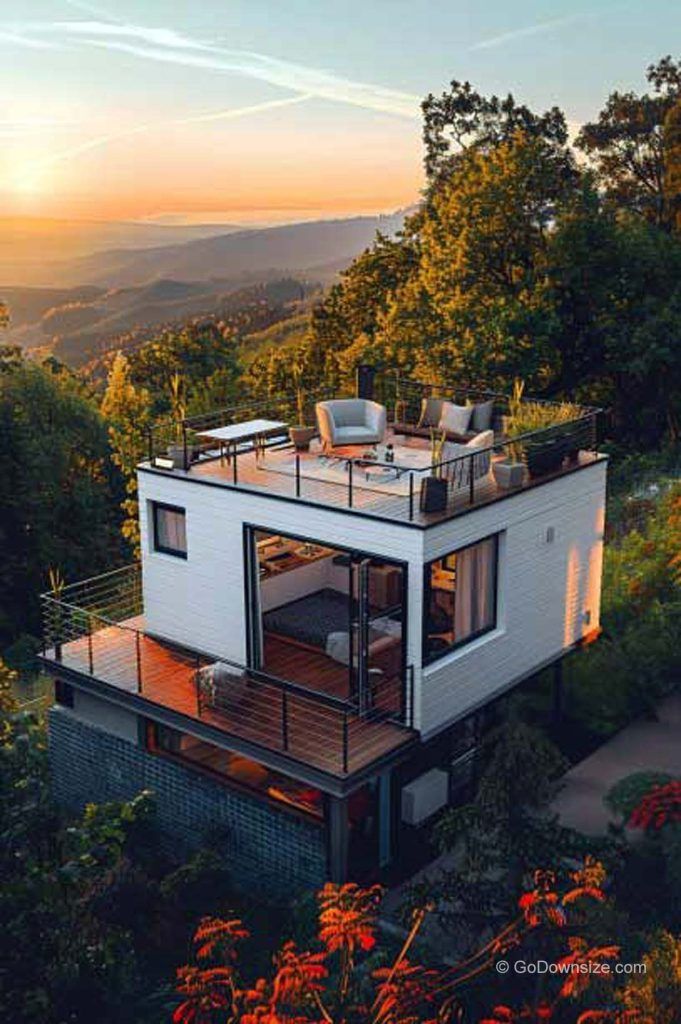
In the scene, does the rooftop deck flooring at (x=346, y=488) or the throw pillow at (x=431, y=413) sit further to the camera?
the throw pillow at (x=431, y=413)

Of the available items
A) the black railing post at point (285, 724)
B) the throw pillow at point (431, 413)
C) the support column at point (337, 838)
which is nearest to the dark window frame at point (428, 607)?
the black railing post at point (285, 724)

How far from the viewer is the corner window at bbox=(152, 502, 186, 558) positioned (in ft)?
51.4

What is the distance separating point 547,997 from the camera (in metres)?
10.6

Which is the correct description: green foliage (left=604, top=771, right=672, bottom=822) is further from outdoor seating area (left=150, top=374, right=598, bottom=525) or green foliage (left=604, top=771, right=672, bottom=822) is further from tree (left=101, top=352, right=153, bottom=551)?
tree (left=101, top=352, right=153, bottom=551)

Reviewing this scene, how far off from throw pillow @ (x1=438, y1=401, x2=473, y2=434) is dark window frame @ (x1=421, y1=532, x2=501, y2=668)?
3.82 metres

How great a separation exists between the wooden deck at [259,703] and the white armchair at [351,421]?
145 inches

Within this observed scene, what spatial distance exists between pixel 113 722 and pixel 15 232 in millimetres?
67671

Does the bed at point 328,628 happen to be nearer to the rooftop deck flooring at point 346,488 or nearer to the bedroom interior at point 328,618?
the bedroom interior at point 328,618

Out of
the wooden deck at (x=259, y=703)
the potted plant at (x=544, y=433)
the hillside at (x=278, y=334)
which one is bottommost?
the hillside at (x=278, y=334)

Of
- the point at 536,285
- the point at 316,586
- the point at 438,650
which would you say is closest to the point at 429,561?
the point at 438,650

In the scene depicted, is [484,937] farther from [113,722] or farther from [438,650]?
[113,722]

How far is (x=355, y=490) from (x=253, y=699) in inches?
123

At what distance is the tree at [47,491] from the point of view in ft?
108

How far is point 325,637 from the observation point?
15.4 meters
